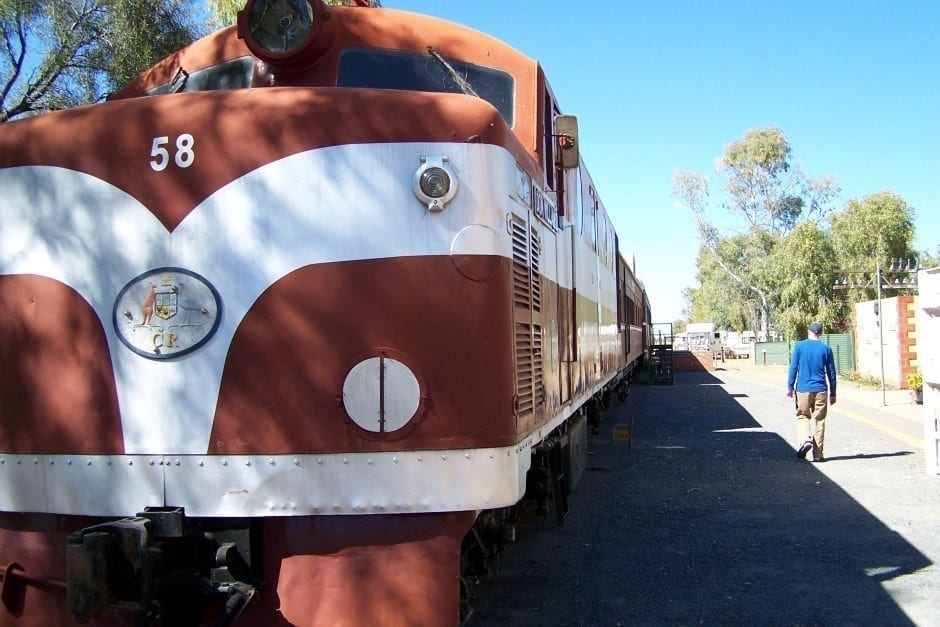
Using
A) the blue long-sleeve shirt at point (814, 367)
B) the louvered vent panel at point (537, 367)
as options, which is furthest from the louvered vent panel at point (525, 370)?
the blue long-sleeve shirt at point (814, 367)

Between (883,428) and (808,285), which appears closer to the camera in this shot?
(883,428)

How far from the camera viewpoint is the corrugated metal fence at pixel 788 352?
96.9ft

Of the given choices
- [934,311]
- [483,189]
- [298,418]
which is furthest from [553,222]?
[934,311]

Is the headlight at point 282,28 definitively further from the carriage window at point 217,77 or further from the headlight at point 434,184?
the headlight at point 434,184

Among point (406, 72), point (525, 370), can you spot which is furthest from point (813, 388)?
point (406, 72)

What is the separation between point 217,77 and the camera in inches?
174

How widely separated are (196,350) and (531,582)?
3.27 metres

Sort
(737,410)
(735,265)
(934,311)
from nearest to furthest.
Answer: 1. (934,311)
2. (737,410)
3. (735,265)

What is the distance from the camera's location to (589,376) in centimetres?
739

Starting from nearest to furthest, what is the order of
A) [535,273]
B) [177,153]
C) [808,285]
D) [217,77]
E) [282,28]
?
[177,153], [282,28], [535,273], [217,77], [808,285]

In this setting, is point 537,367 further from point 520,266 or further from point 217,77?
point 217,77

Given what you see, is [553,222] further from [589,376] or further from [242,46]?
[589,376]

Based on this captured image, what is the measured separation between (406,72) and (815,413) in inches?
313

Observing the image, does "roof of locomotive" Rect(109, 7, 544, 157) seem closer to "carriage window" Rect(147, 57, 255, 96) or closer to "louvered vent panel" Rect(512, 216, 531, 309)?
"carriage window" Rect(147, 57, 255, 96)
